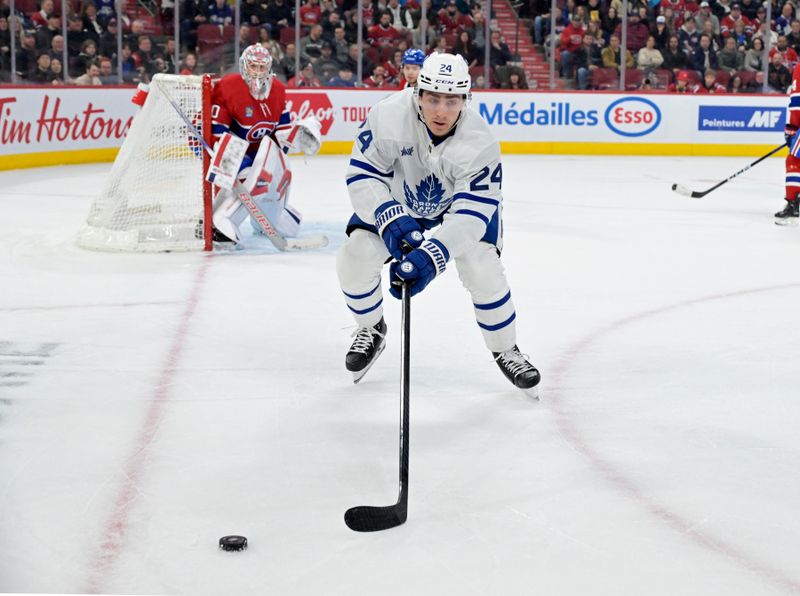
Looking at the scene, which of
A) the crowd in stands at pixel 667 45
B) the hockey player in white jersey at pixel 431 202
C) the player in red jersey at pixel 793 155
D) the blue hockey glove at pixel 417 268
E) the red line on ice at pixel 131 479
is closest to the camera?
the red line on ice at pixel 131 479

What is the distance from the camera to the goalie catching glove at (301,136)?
546cm

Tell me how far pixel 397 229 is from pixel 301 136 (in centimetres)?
292

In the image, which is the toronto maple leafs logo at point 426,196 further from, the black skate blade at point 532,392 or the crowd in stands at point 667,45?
the crowd in stands at point 667,45

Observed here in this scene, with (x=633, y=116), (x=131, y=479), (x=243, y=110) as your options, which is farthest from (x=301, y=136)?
(x=633, y=116)

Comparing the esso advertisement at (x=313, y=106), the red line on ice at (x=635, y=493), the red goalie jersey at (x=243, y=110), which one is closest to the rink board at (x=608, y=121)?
the esso advertisement at (x=313, y=106)

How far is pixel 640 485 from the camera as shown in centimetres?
234

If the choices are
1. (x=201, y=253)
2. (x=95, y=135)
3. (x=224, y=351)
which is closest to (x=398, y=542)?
(x=224, y=351)

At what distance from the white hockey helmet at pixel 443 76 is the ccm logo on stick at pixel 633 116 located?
8.83 m

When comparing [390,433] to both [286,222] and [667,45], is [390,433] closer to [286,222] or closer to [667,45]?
[286,222]

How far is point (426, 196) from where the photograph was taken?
9.62ft

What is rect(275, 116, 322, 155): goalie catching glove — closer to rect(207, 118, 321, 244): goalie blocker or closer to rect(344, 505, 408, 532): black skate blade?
rect(207, 118, 321, 244): goalie blocker

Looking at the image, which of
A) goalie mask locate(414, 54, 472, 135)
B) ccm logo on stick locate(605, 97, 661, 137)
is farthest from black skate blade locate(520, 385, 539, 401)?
ccm logo on stick locate(605, 97, 661, 137)

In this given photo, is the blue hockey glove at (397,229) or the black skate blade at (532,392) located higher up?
the blue hockey glove at (397,229)

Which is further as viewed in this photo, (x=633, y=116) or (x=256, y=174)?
(x=633, y=116)
